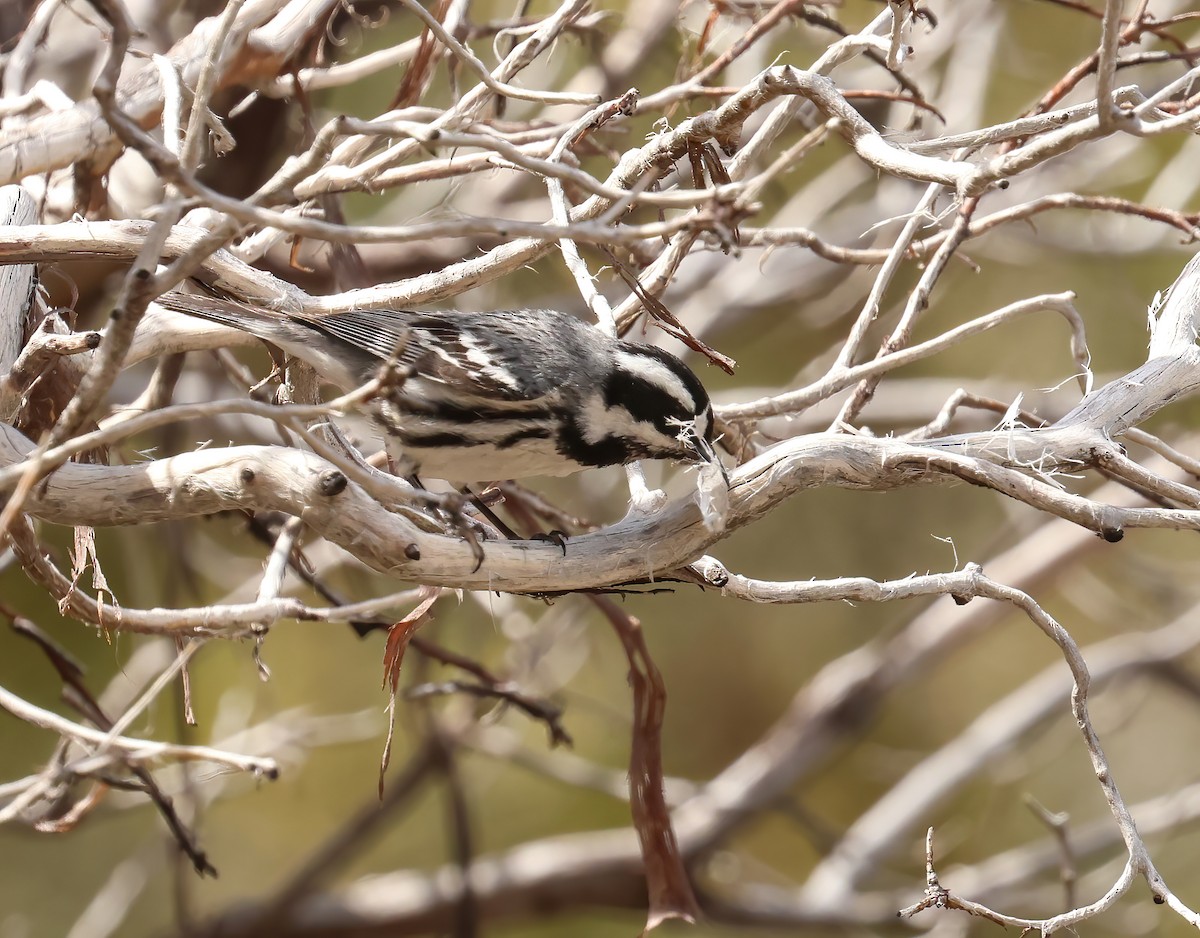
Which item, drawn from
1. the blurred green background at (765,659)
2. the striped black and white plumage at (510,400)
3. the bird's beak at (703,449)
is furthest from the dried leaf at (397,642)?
the blurred green background at (765,659)

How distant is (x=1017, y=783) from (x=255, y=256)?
5165 mm

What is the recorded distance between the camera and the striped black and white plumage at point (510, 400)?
291 cm

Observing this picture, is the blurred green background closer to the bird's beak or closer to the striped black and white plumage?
the striped black and white plumage

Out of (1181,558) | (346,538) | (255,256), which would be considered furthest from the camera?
(1181,558)

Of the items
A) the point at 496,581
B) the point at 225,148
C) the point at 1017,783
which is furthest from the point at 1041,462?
the point at 1017,783

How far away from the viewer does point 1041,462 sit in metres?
2.34

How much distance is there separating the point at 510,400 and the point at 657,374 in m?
0.36

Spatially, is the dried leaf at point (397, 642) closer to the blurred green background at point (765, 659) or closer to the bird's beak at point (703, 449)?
the bird's beak at point (703, 449)

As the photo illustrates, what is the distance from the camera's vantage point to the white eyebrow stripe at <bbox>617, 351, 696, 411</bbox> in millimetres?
2867

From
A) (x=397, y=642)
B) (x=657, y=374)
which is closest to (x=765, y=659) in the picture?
(x=657, y=374)

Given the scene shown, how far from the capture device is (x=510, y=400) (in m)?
2.96

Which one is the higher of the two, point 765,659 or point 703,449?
point 703,449

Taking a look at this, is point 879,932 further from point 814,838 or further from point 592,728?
point 592,728

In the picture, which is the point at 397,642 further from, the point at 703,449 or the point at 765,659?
the point at 765,659
